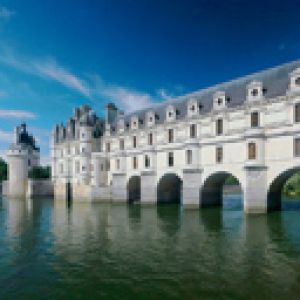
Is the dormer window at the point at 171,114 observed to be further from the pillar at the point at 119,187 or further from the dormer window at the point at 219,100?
the pillar at the point at 119,187

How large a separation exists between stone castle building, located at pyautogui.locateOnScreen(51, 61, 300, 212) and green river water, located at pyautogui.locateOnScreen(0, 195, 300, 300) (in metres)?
6.80

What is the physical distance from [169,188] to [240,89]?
17.4 metres

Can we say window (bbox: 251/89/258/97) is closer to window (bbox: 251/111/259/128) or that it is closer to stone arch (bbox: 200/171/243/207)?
window (bbox: 251/111/259/128)

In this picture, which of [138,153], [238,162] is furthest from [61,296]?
[138,153]

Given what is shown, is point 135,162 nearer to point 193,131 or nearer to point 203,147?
point 193,131

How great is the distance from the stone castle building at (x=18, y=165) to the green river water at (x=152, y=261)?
4631cm

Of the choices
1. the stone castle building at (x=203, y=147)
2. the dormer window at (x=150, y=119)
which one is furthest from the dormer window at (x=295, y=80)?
the dormer window at (x=150, y=119)

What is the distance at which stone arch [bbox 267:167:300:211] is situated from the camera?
1147 inches

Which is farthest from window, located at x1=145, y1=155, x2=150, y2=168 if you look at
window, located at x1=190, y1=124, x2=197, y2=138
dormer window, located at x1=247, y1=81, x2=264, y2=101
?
dormer window, located at x1=247, y1=81, x2=264, y2=101

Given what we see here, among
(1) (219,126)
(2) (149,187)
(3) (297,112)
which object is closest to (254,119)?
(3) (297,112)

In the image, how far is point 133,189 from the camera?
161ft

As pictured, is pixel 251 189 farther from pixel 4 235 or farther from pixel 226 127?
pixel 4 235

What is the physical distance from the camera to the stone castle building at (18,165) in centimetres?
6881

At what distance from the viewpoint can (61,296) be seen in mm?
10820
